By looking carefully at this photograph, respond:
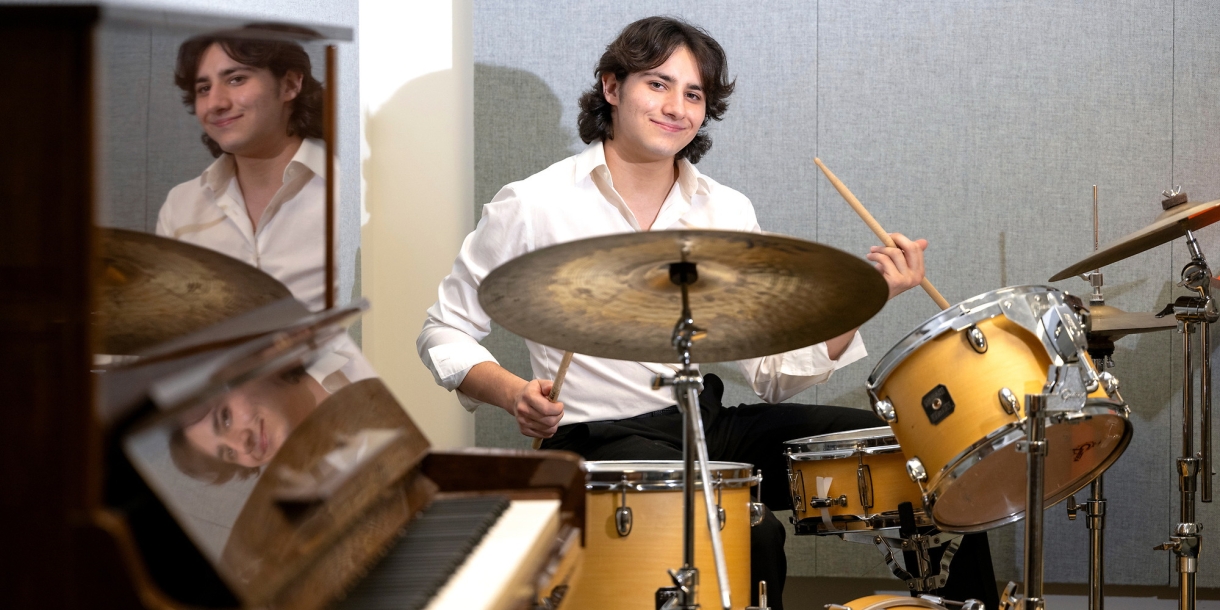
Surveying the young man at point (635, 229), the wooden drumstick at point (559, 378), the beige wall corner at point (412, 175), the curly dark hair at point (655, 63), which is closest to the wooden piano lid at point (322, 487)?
the wooden drumstick at point (559, 378)

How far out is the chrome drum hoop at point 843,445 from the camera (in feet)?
6.46

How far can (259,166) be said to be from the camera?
3.33 feet

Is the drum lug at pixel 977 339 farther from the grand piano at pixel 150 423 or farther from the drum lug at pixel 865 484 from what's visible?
the grand piano at pixel 150 423

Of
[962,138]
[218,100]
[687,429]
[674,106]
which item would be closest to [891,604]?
[687,429]

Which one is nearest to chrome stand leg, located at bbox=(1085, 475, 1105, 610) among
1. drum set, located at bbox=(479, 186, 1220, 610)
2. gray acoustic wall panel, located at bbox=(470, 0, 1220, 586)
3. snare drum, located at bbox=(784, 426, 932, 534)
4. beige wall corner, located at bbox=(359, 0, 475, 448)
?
gray acoustic wall panel, located at bbox=(470, 0, 1220, 586)

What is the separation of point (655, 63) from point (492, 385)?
945 millimetres

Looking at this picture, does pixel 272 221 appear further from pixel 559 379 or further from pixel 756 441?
pixel 756 441

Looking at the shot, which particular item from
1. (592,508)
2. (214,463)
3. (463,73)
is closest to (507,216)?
(463,73)

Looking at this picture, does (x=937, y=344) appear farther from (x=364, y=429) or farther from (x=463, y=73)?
(x=463, y=73)

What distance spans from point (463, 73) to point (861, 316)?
179 centimetres

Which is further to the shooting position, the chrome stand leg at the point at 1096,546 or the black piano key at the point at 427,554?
the chrome stand leg at the point at 1096,546

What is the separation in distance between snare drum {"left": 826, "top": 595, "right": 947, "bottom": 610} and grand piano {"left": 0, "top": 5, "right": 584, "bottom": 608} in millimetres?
833

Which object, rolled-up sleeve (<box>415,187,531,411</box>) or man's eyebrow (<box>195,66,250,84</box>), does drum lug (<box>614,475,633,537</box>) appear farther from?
man's eyebrow (<box>195,66,250,84</box>)

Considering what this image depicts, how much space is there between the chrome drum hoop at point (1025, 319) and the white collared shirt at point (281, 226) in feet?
3.24
